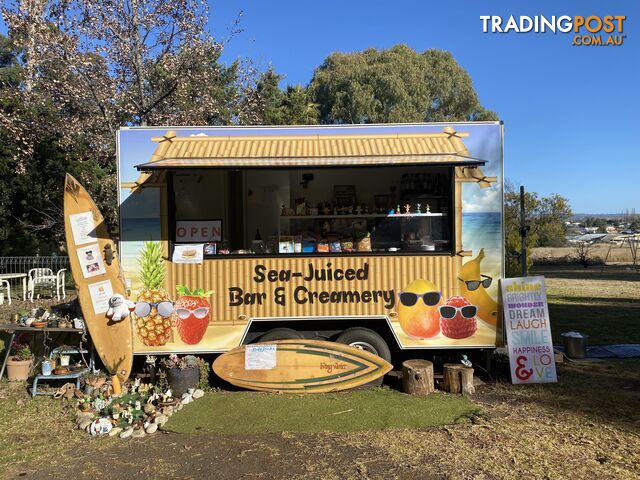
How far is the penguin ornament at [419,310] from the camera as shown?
5598mm

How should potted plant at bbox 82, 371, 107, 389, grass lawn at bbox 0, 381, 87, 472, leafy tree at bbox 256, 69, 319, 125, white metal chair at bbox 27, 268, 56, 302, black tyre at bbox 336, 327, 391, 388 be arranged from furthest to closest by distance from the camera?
leafy tree at bbox 256, 69, 319, 125, white metal chair at bbox 27, 268, 56, 302, black tyre at bbox 336, 327, 391, 388, potted plant at bbox 82, 371, 107, 389, grass lawn at bbox 0, 381, 87, 472

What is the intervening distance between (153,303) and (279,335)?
1428mm

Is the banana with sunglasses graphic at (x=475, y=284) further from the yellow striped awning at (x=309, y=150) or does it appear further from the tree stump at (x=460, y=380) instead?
the yellow striped awning at (x=309, y=150)

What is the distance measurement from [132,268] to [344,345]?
248cm

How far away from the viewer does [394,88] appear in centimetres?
2736

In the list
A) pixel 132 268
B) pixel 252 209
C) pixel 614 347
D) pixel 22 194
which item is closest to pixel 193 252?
pixel 132 268

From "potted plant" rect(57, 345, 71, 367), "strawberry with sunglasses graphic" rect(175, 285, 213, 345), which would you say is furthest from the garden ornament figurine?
"potted plant" rect(57, 345, 71, 367)

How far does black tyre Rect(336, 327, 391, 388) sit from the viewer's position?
224 inches

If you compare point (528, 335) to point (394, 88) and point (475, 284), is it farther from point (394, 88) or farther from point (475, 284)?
point (394, 88)

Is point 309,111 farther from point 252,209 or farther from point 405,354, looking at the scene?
point 405,354

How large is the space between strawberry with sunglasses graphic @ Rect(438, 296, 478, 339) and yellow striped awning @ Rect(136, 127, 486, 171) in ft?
5.00

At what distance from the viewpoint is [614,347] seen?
7371 millimetres

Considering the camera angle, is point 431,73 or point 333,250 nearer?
point 333,250

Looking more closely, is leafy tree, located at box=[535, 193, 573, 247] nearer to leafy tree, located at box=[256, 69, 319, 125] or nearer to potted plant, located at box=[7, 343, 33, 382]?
leafy tree, located at box=[256, 69, 319, 125]
